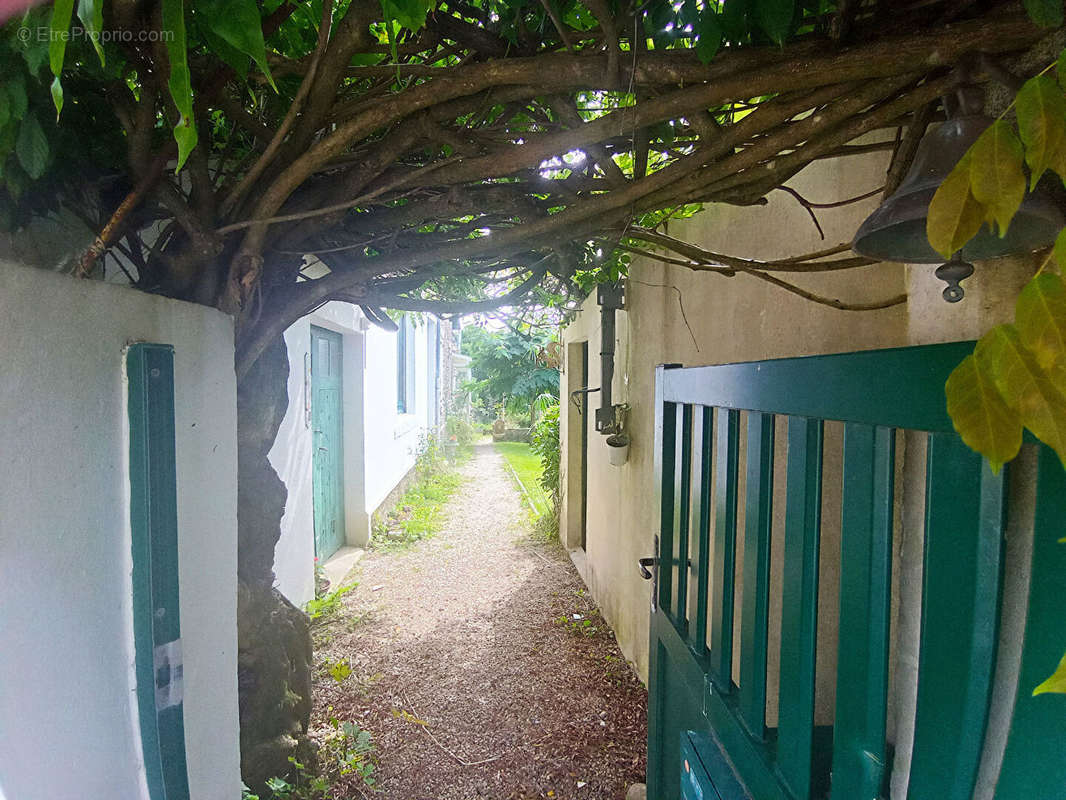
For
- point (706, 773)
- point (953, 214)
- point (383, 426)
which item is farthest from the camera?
point (383, 426)

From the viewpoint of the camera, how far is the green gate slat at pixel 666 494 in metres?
1.70

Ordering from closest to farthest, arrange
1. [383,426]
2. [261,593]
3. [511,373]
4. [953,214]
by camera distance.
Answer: [953,214] < [261,593] < [383,426] < [511,373]

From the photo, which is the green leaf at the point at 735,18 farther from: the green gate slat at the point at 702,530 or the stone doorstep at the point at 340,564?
the stone doorstep at the point at 340,564

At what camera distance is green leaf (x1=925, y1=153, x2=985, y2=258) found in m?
0.55

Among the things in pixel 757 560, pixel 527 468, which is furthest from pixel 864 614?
pixel 527 468

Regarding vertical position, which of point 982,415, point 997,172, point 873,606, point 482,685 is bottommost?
point 482,685

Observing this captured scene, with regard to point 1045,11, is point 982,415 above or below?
below

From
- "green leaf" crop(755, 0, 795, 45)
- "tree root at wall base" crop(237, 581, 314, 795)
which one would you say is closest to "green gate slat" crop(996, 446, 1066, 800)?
"green leaf" crop(755, 0, 795, 45)

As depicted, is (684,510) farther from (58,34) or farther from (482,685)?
(482,685)

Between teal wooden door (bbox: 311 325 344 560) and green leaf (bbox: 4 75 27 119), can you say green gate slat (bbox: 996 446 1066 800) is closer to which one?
green leaf (bbox: 4 75 27 119)

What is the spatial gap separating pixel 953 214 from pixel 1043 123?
0.33 ft

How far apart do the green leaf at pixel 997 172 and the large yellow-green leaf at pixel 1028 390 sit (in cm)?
13

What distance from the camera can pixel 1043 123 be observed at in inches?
20.3

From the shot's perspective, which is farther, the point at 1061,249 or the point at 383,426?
the point at 383,426
